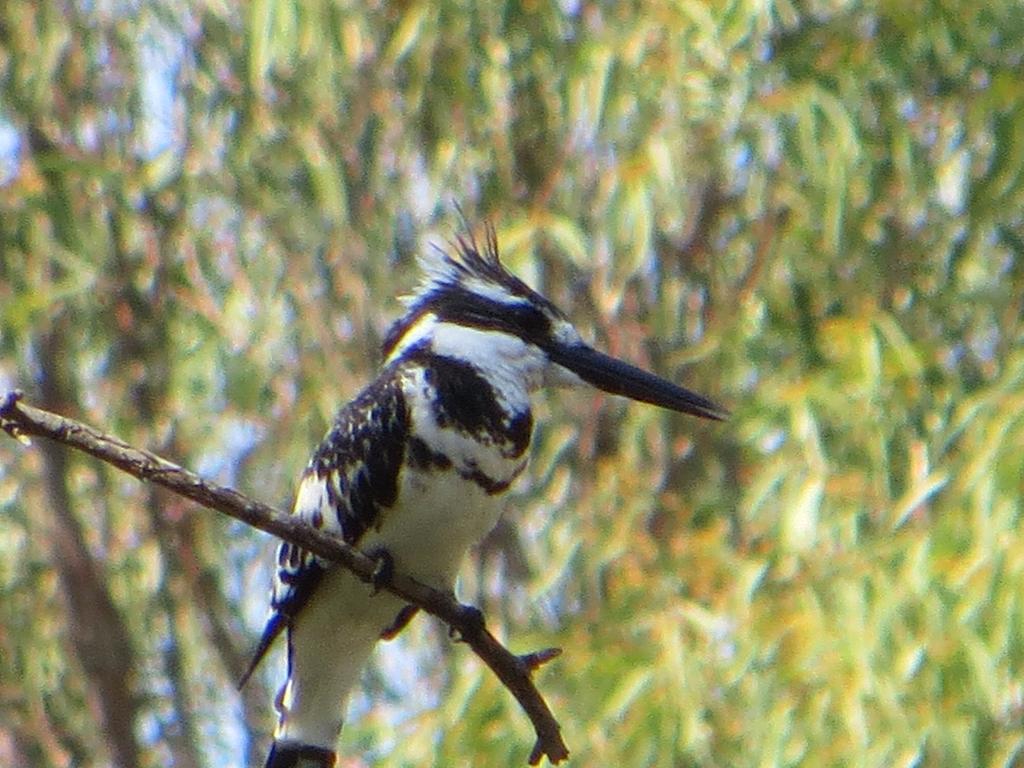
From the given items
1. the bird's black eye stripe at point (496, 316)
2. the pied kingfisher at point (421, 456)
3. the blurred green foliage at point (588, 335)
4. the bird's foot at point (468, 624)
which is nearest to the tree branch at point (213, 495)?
the bird's foot at point (468, 624)

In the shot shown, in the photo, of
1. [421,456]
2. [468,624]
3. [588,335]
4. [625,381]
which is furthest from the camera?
[588,335]

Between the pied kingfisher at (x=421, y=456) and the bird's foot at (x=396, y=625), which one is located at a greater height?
the pied kingfisher at (x=421, y=456)

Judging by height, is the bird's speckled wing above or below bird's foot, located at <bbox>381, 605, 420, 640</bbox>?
above

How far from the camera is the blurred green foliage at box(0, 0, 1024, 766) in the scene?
11.3 ft

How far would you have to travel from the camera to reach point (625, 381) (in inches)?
105

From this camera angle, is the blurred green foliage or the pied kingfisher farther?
the blurred green foliage

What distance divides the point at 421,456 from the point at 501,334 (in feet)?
0.91

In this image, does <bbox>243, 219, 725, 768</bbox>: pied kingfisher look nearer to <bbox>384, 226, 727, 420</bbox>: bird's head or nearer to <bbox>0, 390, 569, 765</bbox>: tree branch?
<bbox>384, 226, 727, 420</bbox>: bird's head

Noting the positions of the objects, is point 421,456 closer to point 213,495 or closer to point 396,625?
point 396,625

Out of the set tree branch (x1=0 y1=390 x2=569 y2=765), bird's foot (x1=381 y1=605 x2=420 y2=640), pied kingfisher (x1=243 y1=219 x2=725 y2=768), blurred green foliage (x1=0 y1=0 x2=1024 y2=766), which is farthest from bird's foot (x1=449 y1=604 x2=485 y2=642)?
blurred green foliage (x1=0 y1=0 x2=1024 y2=766)

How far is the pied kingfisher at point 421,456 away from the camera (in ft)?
7.75

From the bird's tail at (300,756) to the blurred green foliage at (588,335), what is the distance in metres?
0.90

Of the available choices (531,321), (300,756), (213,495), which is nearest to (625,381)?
(531,321)

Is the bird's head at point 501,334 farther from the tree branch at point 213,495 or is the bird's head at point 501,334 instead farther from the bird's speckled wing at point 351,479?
the tree branch at point 213,495
